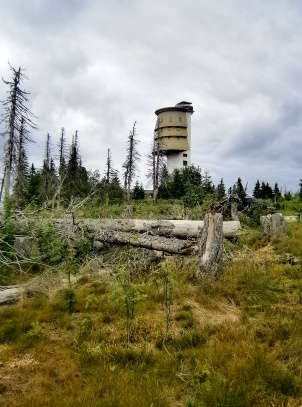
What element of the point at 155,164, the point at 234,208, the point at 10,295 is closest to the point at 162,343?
the point at 10,295

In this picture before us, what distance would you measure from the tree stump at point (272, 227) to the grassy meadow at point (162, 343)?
125 inches

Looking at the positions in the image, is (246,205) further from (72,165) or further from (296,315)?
(72,165)

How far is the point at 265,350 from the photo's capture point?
4.91 metres

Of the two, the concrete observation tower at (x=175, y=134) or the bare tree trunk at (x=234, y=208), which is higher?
the concrete observation tower at (x=175, y=134)

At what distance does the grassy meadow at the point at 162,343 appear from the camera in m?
4.02

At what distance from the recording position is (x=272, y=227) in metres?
12.0

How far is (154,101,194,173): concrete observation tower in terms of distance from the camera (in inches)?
2689

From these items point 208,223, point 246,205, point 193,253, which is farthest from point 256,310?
point 246,205

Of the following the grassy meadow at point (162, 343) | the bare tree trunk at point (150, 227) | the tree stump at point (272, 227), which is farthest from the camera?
the tree stump at point (272, 227)

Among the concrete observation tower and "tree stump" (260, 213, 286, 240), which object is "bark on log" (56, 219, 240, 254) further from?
the concrete observation tower

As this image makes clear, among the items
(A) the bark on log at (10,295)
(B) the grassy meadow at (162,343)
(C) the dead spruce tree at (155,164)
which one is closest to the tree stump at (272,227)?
(B) the grassy meadow at (162,343)

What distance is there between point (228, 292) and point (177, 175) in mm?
47400

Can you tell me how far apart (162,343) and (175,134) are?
6463 centimetres

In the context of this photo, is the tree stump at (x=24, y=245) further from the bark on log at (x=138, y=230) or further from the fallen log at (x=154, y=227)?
the fallen log at (x=154, y=227)
